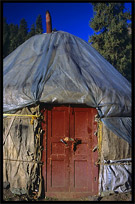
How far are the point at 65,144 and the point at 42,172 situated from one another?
0.83 metres

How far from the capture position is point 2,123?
5.37 metres

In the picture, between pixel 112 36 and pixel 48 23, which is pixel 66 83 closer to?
pixel 48 23

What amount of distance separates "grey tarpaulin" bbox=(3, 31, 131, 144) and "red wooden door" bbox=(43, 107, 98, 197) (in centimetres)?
45

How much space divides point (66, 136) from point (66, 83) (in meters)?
1.23

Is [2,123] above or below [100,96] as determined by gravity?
below

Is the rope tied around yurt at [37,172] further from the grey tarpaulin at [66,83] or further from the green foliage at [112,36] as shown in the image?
the green foliage at [112,36]

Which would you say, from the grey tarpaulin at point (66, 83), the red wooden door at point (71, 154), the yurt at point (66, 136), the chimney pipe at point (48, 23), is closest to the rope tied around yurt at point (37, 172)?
the yurt at point (66, 136)

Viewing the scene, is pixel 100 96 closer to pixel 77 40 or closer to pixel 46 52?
pixel 46 52

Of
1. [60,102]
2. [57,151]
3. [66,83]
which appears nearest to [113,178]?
[57,151]

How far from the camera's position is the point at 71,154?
17.5 ft

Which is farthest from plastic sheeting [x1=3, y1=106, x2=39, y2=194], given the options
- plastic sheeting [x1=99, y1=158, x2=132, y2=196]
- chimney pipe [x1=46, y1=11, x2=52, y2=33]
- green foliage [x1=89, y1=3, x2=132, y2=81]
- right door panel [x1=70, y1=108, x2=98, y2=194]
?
green foliage [x1=89, y1=3, x2=132, y2=81]

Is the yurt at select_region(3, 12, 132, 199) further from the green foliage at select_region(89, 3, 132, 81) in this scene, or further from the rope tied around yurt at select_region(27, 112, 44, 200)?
the green foliage at select_region(89, 3, 132, 81)

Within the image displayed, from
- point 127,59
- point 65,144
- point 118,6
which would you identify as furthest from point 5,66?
point 118,6

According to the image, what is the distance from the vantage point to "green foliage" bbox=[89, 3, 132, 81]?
16.0 m
